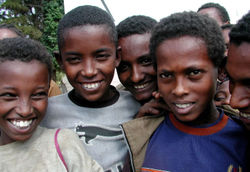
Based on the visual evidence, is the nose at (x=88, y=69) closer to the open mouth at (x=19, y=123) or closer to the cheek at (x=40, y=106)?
the cheek at (x=40, y=106)

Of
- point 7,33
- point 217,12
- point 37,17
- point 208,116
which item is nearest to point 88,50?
point 208,116

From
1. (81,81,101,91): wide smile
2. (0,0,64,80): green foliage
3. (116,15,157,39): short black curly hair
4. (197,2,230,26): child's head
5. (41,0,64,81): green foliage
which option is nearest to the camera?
(81,81,101,91): wide smile

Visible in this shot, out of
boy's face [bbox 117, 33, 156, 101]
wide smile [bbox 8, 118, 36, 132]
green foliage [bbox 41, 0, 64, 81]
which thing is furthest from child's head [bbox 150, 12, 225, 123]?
green foliage [bbox 41, 0, 64, 81]

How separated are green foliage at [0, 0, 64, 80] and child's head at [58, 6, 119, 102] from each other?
7.90m

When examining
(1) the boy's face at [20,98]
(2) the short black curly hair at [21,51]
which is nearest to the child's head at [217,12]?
(2) the short black curly hair at [21,51]

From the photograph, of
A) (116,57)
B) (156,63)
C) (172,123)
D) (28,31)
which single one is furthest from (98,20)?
(28,31)

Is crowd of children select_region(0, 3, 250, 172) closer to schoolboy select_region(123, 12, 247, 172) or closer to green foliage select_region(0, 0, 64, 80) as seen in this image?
schoolboy select_region(123, 12, 247, 172)

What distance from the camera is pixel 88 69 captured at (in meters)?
1.64

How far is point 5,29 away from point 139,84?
70.3 inches

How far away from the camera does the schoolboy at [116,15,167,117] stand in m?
1.81

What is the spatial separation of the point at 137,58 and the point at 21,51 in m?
0.81

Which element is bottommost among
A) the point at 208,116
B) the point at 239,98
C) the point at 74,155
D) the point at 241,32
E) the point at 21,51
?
the point at 74,155

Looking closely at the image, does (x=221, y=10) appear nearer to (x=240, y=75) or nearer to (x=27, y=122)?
(x=240, y=75)

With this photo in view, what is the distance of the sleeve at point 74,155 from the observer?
134 centimetres
